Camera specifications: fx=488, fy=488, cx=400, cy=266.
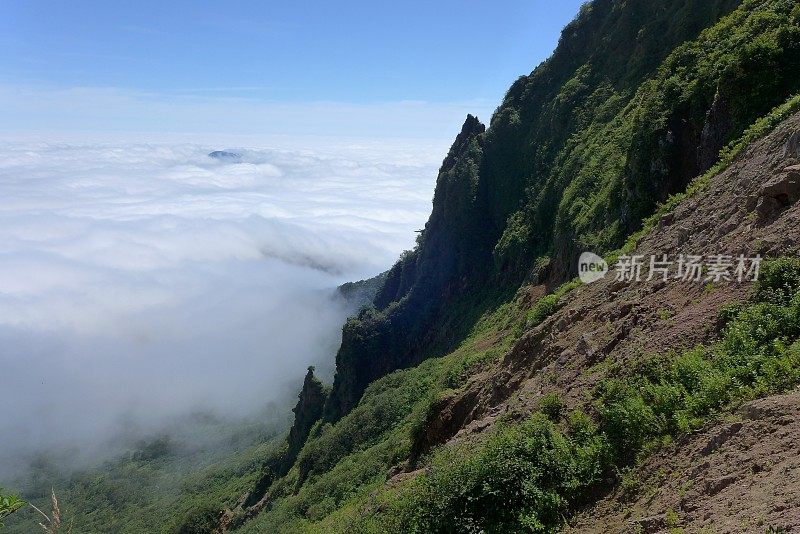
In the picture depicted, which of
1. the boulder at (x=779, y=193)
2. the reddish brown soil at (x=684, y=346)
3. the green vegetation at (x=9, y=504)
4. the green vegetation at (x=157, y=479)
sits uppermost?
the boulder at (x=779, y=193)

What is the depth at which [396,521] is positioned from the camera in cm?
920

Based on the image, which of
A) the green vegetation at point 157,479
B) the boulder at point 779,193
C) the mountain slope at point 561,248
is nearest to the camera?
the boulder at point 779,193

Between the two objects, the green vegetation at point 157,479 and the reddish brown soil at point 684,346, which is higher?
the reddish brown soil at point 684,346

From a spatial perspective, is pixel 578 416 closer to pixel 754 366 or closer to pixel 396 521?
pixel 754 366

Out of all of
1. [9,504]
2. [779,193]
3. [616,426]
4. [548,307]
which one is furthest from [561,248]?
[9,504]

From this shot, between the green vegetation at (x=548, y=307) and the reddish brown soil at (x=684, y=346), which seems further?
the green vegetation at (x=548, y=307)

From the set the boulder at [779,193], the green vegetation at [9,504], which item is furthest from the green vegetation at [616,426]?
the green vegetation at [9,504]

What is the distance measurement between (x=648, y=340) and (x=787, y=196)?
387 centimetres

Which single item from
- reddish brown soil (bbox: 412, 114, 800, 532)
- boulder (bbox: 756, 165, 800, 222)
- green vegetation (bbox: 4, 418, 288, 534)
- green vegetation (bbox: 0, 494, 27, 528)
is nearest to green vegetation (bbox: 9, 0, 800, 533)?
reddish brown soil (bbox: 412, 114, 800, 532)

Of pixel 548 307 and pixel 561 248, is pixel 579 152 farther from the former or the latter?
pixel 548 307

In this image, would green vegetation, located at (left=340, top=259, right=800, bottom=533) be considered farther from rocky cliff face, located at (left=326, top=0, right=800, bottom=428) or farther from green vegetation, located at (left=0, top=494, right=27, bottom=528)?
rocky cliff face, located at (left=326, top=0, right=800, bottom=428)
